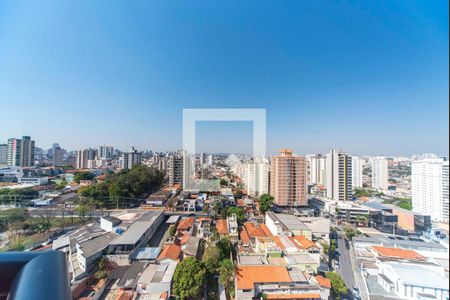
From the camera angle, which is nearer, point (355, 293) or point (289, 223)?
point (355, 293)

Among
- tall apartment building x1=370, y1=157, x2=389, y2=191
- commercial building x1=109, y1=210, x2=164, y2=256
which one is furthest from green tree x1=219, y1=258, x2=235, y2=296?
tall apartment building x1=370, y1=157, x2=389, y2=191

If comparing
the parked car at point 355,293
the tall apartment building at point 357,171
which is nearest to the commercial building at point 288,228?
the parked car at point 355,293

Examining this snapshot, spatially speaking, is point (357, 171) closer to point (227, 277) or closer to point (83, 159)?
point (227, 277)

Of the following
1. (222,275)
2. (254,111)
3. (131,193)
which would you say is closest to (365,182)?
(254,111)

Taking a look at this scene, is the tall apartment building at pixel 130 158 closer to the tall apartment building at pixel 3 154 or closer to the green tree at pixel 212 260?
the tall apartment building at pixel 3 154

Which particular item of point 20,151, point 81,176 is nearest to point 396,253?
point 81,176
